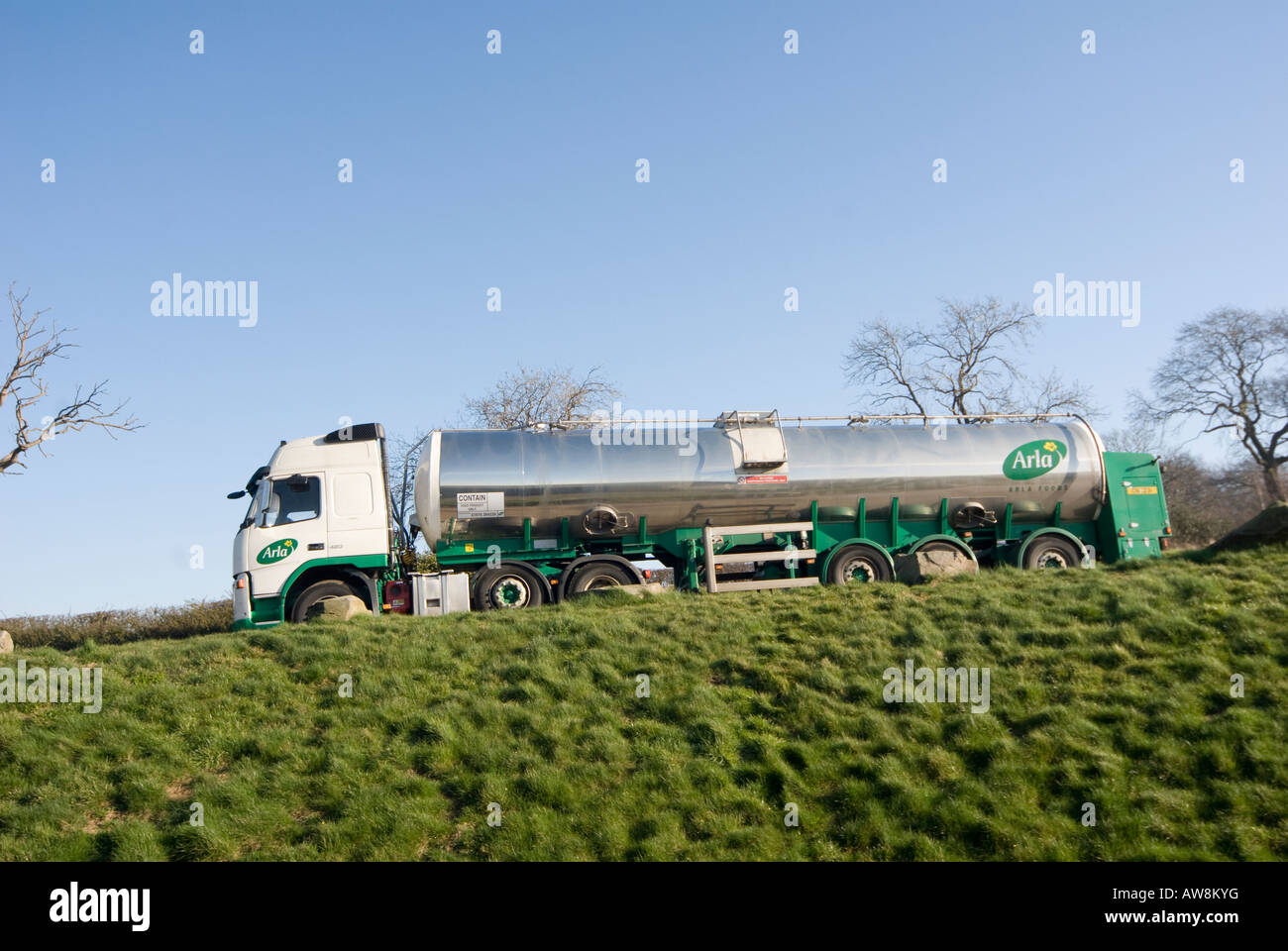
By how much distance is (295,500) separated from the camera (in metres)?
15.8

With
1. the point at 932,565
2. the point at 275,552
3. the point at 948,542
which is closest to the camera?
the point at 275,552

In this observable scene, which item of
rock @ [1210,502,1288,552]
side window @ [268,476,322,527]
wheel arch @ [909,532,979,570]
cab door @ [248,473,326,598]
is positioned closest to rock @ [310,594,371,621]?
cab door @ [248,473,326,598]

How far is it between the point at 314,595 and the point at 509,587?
134 inches

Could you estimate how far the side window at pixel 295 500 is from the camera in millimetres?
15680

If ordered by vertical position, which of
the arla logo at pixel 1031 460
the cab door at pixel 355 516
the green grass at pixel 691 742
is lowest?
the green grass at pixel 691 742

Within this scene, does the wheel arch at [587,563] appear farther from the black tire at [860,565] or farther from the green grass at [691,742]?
the black tire at [860,565]

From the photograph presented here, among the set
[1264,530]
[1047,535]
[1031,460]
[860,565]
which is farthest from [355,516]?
[1264,530]

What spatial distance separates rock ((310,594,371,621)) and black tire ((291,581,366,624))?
0.11 metres

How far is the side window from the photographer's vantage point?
1568 cm

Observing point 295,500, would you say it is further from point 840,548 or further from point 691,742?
point 840,548

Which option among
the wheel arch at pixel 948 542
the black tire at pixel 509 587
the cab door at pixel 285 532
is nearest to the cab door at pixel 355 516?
the cab door at pixel 285 532

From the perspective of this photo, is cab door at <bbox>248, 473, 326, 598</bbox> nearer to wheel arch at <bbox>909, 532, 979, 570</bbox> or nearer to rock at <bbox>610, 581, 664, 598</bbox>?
rock at <bbox>610, 581, 664, 598</bbox>

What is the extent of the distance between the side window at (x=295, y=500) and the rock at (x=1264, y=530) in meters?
15.6
